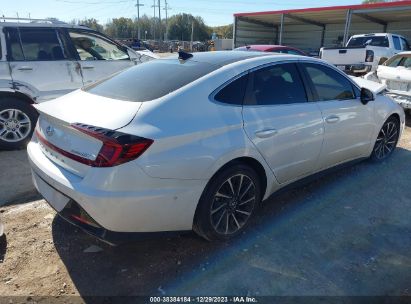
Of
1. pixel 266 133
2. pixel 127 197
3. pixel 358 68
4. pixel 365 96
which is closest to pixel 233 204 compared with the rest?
pixel 266 133

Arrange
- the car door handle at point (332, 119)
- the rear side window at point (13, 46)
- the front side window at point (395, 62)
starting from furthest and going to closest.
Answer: the front side window at point (395, 62) → the rear side window at point (13, 46) → the car door handle at point (332, 119)

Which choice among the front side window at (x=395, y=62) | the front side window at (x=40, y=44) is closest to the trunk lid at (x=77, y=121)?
the front side window at (x=40, y=44)

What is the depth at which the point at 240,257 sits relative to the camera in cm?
311

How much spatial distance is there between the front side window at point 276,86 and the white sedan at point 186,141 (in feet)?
0.04

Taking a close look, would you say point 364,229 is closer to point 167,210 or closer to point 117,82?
point 167,210

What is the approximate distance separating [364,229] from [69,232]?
280 centimetres

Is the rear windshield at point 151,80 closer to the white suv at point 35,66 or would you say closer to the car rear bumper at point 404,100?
Result: the white suv at point 35,66

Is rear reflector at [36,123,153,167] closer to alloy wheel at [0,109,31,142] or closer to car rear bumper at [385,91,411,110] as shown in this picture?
alloy wheel at [0,109,31,142]

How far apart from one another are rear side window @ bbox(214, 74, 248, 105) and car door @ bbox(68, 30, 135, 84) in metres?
3.78

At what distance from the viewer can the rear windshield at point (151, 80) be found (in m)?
2.99

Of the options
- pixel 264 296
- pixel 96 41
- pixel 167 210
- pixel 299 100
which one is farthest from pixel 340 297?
pixel 96 41

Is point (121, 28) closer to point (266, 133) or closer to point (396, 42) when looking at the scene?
point (396, 42)

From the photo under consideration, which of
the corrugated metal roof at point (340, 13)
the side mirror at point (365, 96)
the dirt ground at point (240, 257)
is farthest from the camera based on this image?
the corrugated metal roof at point (340, 13)

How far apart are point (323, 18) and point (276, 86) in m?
26.8
